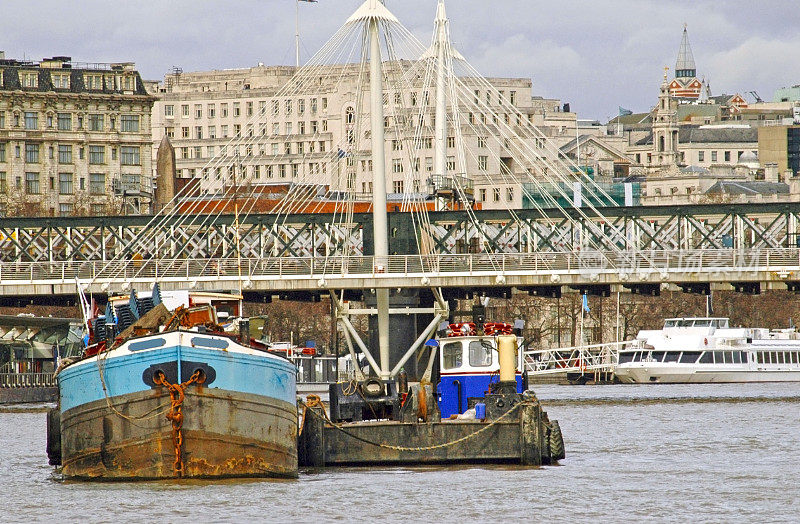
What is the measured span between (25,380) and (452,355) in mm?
62828

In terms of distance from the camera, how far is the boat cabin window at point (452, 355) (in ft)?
205

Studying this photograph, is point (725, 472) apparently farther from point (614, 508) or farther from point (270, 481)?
point (270, 481)

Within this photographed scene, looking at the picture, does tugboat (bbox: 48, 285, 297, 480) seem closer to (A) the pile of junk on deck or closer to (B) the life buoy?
(A) the pile of junk on deck

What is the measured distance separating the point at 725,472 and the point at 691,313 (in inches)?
5356

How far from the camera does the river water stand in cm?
4794

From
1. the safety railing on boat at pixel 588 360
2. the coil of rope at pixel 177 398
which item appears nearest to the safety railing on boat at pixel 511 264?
the safety railing on boat at pixel 588 360

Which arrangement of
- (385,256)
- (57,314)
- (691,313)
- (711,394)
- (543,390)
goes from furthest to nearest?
(691,313), (57,314), (543,390), (711,394), (385,256)

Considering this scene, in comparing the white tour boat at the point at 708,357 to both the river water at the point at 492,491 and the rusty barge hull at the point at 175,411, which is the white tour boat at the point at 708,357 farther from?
the rusty barge hull at the point at 175,411

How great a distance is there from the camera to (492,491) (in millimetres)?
52531

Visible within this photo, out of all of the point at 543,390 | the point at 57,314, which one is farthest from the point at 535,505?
the point at 57,314

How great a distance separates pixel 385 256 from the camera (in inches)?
3740

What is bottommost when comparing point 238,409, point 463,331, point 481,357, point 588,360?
point 588,360

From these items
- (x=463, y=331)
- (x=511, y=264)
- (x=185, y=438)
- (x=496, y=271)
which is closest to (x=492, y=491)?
(x=185, y=438)

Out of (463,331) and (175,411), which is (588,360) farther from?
(175,411)
